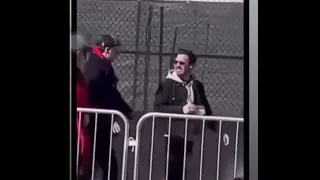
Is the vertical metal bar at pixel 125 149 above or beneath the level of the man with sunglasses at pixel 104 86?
beneath

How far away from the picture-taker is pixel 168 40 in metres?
1.96

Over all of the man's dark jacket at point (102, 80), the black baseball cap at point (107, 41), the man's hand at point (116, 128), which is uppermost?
the black baseball cap at point (107, 41)

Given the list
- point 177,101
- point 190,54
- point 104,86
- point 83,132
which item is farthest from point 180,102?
point 83,132

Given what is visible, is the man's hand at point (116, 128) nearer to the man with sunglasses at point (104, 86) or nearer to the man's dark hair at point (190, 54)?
the man with sunglasses at point (104, 86)

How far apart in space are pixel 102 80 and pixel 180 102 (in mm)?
322

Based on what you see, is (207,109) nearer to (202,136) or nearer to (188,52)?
(202,136)

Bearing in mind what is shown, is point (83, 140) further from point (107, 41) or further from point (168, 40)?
point (168, 40)

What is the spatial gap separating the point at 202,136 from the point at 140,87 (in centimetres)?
31

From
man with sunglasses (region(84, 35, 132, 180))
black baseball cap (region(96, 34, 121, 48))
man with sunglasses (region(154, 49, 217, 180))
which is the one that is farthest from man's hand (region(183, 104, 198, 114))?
black baseball cap (region(96, 34, 121, 48))

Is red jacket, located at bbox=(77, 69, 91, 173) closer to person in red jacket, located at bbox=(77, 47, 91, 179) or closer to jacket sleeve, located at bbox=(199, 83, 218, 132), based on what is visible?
person in red jacket, located at bbox=(77, 47, 91, 179)

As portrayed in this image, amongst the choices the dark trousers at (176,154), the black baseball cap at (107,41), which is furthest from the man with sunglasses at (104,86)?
the dark trousers at (176,154)

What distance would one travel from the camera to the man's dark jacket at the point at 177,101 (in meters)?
1.98
